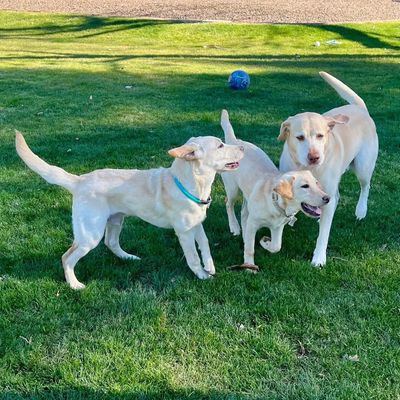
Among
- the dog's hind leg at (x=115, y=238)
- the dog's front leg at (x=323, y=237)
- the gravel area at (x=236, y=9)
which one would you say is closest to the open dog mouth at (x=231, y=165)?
the dog's front leg at (x=323, y=237)

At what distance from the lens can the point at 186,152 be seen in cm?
404

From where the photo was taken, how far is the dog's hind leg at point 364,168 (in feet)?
17.8

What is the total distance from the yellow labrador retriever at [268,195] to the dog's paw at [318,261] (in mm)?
332

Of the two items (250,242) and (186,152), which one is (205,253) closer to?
(250,242)

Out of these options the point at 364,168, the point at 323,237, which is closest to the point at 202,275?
the point at 323,237

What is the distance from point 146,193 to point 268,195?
3.40 ft

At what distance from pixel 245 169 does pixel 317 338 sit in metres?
1.82

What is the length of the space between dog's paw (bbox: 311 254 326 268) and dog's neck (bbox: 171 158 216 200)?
3.94ft

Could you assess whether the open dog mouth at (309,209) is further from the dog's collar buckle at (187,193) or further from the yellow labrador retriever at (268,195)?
the dog's collar buckle at (187,193)

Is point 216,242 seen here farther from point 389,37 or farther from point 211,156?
point 389,37

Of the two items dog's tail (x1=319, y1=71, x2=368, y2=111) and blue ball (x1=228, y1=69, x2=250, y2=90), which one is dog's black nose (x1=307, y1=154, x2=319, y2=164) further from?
blue ball (x1=228, y1=69, x2=250, y2=90)

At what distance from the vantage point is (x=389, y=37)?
20594mm

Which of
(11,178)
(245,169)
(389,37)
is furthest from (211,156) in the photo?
(389,37)

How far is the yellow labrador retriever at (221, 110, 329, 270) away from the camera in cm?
419
